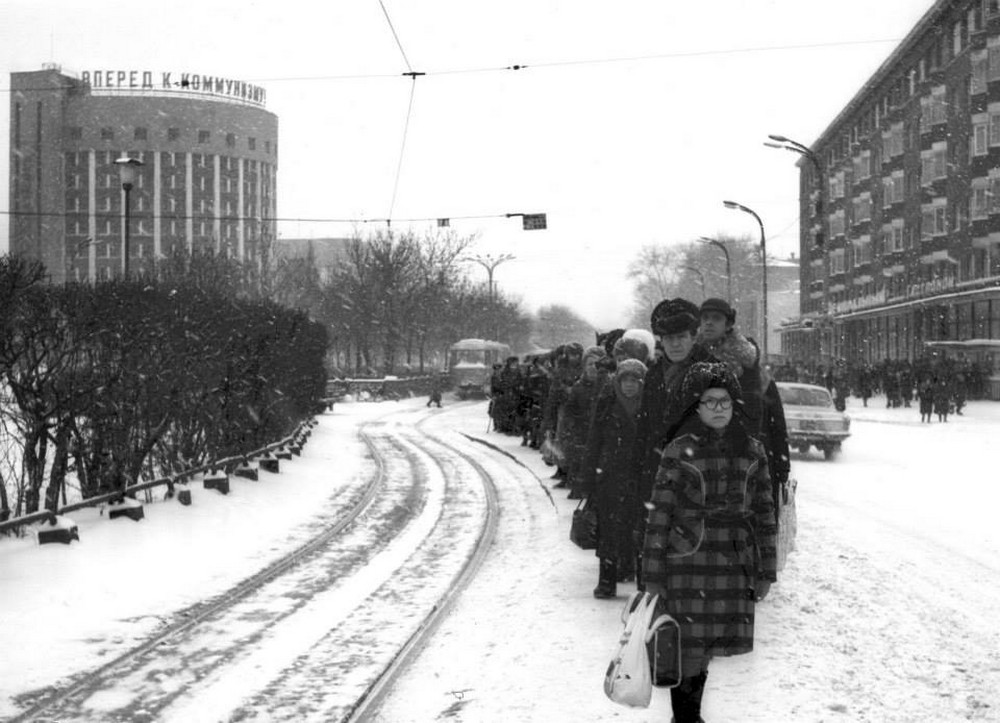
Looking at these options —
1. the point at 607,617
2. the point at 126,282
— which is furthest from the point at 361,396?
the point at 607,617

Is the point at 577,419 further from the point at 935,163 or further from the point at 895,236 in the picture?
the point at 895,236

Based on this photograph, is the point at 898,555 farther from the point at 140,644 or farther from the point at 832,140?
the point at 832,140

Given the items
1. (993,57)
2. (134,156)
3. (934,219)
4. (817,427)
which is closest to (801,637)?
(817,427)

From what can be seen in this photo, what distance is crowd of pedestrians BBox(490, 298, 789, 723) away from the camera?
465cm

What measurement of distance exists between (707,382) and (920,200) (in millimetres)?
55315

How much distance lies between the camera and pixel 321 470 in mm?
19109

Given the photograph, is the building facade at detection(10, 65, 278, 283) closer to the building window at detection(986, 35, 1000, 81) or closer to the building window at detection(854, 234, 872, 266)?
the building window at detection(854, 234, 872, 266)

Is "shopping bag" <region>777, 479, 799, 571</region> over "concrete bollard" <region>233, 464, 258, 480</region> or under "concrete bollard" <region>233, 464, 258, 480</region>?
over

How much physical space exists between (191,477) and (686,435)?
1159 centimetres

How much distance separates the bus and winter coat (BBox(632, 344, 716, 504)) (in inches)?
1972

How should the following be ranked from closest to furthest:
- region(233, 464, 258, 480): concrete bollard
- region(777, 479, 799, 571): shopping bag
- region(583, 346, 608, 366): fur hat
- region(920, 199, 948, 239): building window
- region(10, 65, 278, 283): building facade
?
region(777, 479, 799, 571): shopping bag < region(583, 346, 608, 366): fur hat < region(233, 464, 258, 480): concrete bollard < region(920, 199, 948, 239): building window < region(10, 65, 278, 283): building facade

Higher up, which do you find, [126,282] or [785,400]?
[126,282]

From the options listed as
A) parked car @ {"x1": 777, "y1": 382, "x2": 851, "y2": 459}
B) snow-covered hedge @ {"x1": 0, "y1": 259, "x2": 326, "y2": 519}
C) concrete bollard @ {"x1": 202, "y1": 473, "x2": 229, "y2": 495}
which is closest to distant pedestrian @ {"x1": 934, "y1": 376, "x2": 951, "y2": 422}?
parked car @ {"x1": 777, "y1": 382, "x2": 851, "y2": 459}

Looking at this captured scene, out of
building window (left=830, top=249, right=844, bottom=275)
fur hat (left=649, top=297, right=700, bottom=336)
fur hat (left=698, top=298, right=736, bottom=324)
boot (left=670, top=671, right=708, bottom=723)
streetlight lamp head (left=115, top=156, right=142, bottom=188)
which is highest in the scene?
building window (left=830, top=249, right=844, bottom=275)
